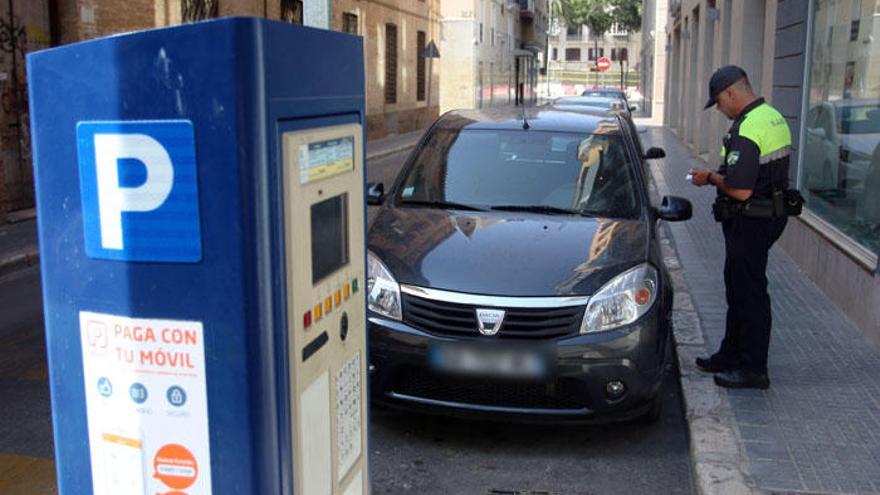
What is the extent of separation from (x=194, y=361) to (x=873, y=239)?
583 cm

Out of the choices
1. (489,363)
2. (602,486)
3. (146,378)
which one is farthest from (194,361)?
(602,486)

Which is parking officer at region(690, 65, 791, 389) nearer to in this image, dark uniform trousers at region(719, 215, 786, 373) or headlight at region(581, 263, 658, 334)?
dark uniform trousers at region(719, 215, 786, 373)

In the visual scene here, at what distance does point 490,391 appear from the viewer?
4.71 metres

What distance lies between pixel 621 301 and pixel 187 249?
288 cm

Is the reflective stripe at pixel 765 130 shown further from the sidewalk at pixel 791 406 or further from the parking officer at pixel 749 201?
the sidewalk at pixel 791 406

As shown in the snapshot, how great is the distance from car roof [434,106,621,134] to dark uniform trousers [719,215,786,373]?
4.77 feet

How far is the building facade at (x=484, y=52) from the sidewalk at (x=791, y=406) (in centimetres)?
3099

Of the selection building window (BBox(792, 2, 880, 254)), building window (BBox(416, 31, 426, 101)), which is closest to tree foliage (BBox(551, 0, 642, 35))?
building window (BBox(416, 31, 426, 101))

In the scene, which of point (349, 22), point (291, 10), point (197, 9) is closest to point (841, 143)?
point (197, 9)

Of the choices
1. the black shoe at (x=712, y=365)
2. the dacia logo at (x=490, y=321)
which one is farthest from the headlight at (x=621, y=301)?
the black shoe at (x=712, y=365)

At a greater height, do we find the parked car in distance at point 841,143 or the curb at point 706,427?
the parked car in distance at point 841,143

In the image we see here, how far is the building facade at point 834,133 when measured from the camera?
6.97m

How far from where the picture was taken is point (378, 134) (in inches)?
1051

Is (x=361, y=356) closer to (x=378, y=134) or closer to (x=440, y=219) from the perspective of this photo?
(x=440, y=219)
